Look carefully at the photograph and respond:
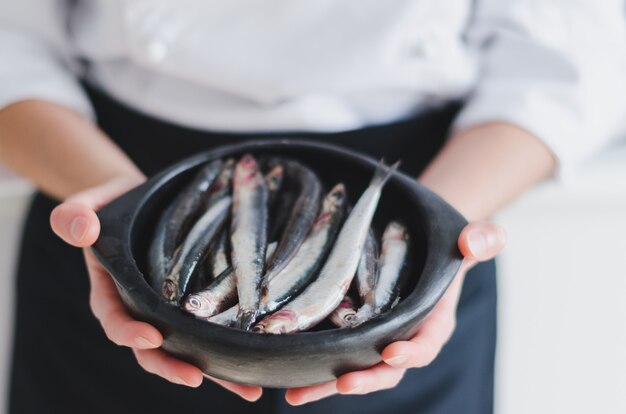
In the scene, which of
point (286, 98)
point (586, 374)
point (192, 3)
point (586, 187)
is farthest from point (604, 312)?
point (192, 3)

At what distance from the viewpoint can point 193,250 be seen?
19.3 inches

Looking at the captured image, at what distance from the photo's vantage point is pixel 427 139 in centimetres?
79

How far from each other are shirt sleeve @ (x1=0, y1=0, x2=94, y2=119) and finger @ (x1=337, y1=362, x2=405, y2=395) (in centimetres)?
49

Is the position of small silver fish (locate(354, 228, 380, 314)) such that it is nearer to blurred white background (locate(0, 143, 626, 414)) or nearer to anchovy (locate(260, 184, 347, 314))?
anchovy (locate(260, 184, 347, 314))

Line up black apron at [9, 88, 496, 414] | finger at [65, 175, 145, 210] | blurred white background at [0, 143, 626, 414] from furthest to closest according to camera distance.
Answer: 1. blurred white background at [0, 143, 626, 414]
2. black apron at [9, 88, 496, 414]
3. finger at [65, 175, 145, 210]

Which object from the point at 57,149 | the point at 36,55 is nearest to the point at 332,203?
the point at 57,149

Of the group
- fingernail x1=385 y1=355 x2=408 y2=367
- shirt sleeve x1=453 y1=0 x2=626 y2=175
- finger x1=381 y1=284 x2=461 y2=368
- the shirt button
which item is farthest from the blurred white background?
fingernail x1=385 y1=355 x2=408 y2=367

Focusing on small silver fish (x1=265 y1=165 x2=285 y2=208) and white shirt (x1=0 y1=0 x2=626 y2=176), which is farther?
white shirt (x1=0 y1=0 x2=626 y2=176)

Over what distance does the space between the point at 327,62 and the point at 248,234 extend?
0.29 metres

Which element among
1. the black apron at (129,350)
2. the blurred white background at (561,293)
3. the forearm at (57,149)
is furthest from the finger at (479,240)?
the blurred white background at (561,293)

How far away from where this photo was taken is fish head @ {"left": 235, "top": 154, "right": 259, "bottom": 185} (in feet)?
1.87

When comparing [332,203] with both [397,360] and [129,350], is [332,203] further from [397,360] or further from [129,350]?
[129,350]

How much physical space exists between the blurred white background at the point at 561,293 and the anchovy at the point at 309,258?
24.6 inches

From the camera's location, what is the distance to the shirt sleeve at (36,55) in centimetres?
74
